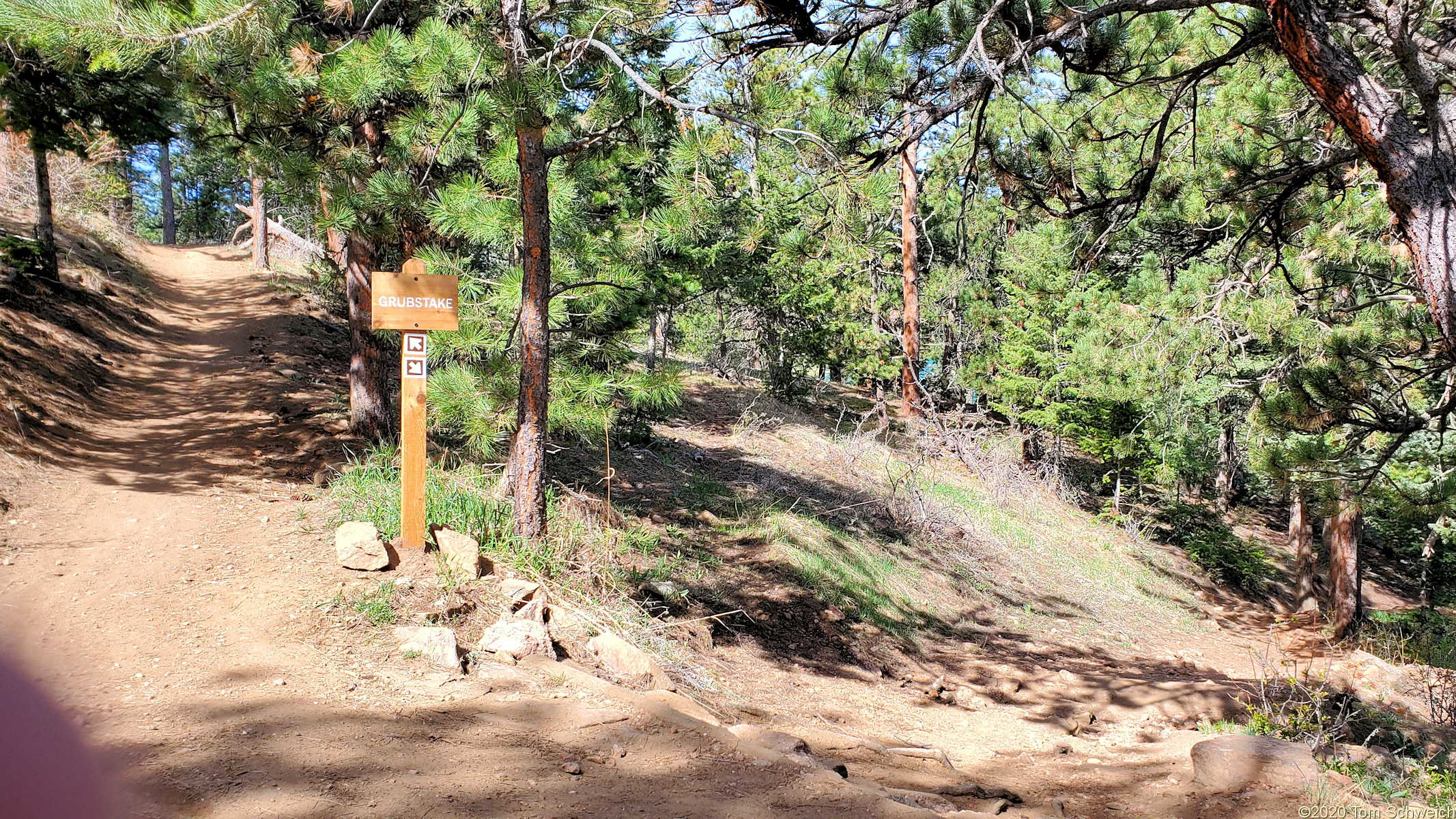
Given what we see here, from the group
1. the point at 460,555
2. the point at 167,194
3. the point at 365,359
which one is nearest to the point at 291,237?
the point at 167,194

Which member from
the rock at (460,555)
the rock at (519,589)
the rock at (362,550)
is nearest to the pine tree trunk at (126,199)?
the rock at (362,550)

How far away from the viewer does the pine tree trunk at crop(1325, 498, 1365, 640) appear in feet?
41.1

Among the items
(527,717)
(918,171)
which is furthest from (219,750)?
(918,171)

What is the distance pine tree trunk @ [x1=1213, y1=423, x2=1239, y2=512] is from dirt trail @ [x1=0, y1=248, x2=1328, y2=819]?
1117 centimetres

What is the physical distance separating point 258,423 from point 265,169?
9.42 ft

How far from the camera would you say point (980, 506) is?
14875 mm

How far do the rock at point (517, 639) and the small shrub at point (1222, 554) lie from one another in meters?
16.4

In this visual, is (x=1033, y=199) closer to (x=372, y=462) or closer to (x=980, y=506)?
(x=372, y=462)

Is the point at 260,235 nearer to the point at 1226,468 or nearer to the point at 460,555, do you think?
the point at 460,555

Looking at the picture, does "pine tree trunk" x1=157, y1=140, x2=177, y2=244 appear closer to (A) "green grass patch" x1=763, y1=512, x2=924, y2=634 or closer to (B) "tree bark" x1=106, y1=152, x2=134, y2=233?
(B) "tree bark" x1=106, y1=152, x2=134, y2=233

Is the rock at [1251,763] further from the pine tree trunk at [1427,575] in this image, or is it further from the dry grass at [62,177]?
the pine tree trunk at [1427,575]

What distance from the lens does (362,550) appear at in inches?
204

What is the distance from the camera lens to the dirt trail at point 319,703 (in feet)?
10.1

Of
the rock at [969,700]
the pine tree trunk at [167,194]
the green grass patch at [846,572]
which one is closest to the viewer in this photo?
the rock at [969,700]
